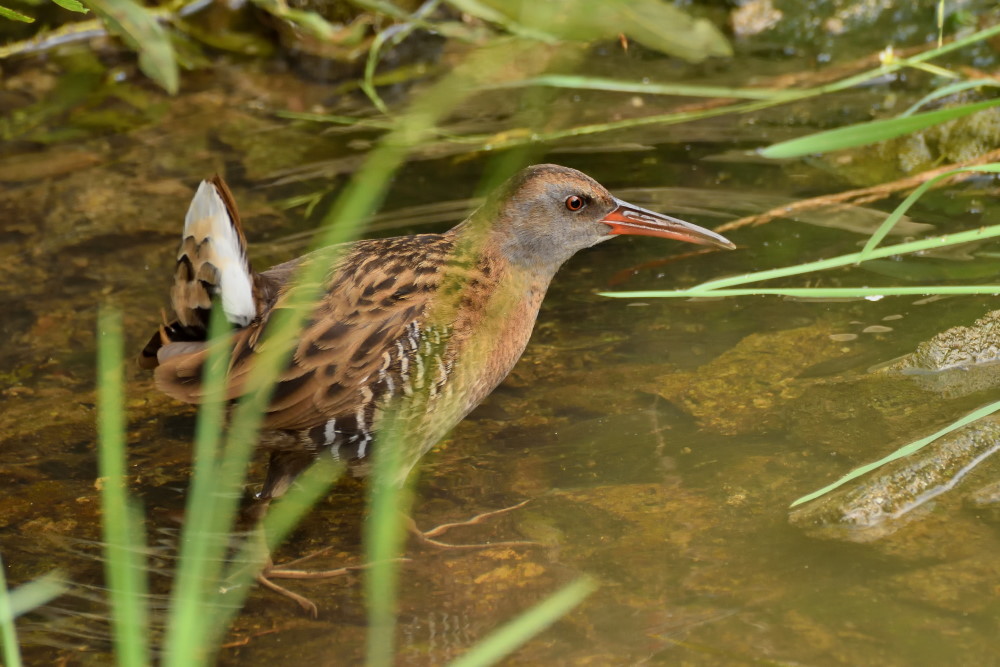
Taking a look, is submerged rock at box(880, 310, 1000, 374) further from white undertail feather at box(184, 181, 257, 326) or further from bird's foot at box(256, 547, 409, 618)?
white undertail feather at box(184, 181, 257, 326)

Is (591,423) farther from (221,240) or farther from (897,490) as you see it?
(221,240)

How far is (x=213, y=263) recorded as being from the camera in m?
2.86

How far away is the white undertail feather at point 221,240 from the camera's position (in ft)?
9.30

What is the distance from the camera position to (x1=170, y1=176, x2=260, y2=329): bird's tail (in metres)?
2.84

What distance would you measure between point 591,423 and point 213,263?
1170 millimetres

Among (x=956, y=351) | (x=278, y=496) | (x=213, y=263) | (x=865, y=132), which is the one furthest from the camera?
(x=956, y=351)

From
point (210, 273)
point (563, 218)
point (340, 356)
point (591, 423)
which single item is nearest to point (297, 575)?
point (340, 356)

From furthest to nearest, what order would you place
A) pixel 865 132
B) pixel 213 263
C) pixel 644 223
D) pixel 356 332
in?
pixel 644 223 → pixel 356 332 → pixel 213 263 → pixel 865 132

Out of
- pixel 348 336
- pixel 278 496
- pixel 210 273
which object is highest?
pixel 210 273

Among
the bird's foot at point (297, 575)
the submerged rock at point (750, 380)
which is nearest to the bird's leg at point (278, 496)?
the bird's foot at point (297, 575)

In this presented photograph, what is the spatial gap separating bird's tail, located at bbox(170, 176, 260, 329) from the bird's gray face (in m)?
0.79

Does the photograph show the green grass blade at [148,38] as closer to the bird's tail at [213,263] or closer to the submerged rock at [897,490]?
the bird's tail at [213,263]

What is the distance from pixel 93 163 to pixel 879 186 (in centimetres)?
324

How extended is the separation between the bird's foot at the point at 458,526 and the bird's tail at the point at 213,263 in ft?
2.36
